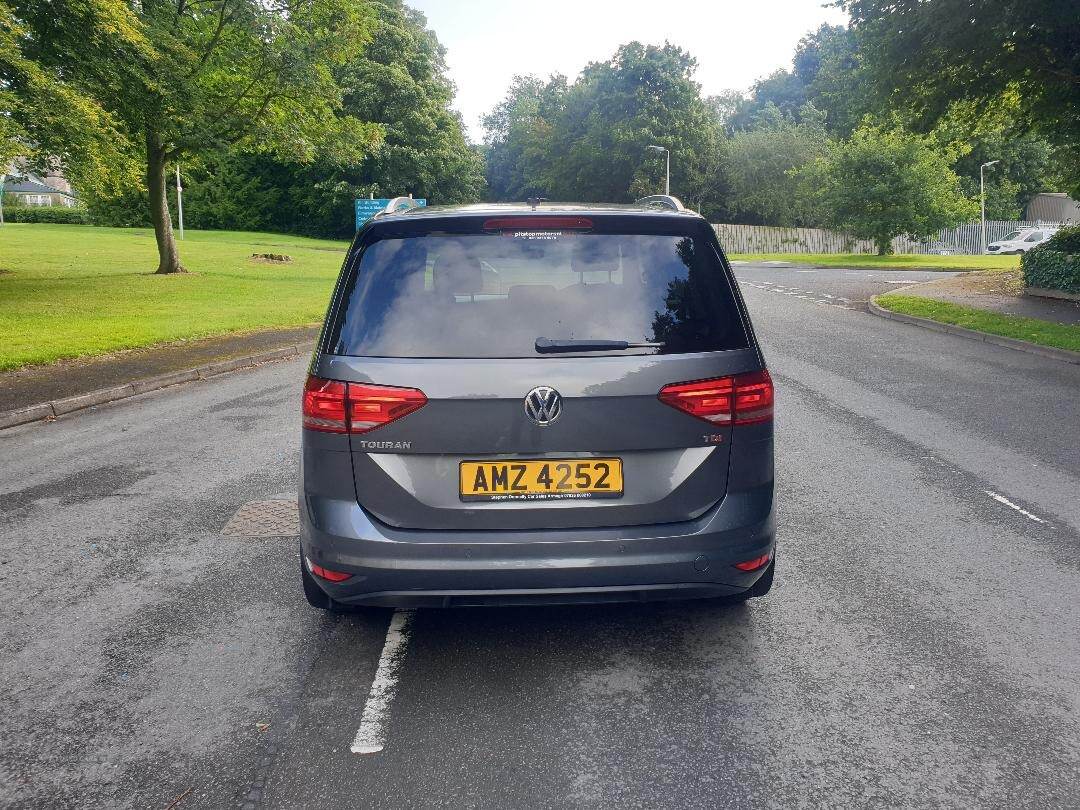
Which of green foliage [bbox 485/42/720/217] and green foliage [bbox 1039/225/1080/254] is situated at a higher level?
green foliage [bbox 485/42/720/217]

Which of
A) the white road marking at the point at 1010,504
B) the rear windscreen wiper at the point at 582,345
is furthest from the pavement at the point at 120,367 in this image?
the white road marking at the point at 1010,504

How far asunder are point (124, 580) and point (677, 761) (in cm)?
312

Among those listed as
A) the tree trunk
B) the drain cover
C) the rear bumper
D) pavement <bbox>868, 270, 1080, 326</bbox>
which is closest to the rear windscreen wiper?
the rear bumper

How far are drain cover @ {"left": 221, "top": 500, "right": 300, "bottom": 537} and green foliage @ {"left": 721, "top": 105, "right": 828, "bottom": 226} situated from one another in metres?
60.5

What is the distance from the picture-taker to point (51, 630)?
4156 millimetres

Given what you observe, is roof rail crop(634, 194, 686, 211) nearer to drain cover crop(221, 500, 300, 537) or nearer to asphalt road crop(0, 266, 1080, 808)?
asphalt road crop(0, 266, 1080, 808)

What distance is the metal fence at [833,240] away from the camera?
54938 millimetres

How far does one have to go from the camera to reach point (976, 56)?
1762 cm

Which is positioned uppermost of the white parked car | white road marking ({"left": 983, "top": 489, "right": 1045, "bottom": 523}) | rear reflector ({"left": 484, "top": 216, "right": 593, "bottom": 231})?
the white parked car

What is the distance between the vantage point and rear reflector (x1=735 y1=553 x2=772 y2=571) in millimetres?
3564

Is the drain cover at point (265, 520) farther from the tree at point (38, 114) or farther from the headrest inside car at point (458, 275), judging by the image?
the tree at point (38, 114)

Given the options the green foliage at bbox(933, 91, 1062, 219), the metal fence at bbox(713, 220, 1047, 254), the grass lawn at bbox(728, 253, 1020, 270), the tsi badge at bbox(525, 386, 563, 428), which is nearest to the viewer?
the tsi badge at bbox(525, 386, 563, 428)

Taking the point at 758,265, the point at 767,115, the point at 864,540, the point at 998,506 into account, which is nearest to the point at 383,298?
the point at 864,540

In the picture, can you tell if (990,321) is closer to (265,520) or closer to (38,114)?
(265,520)
